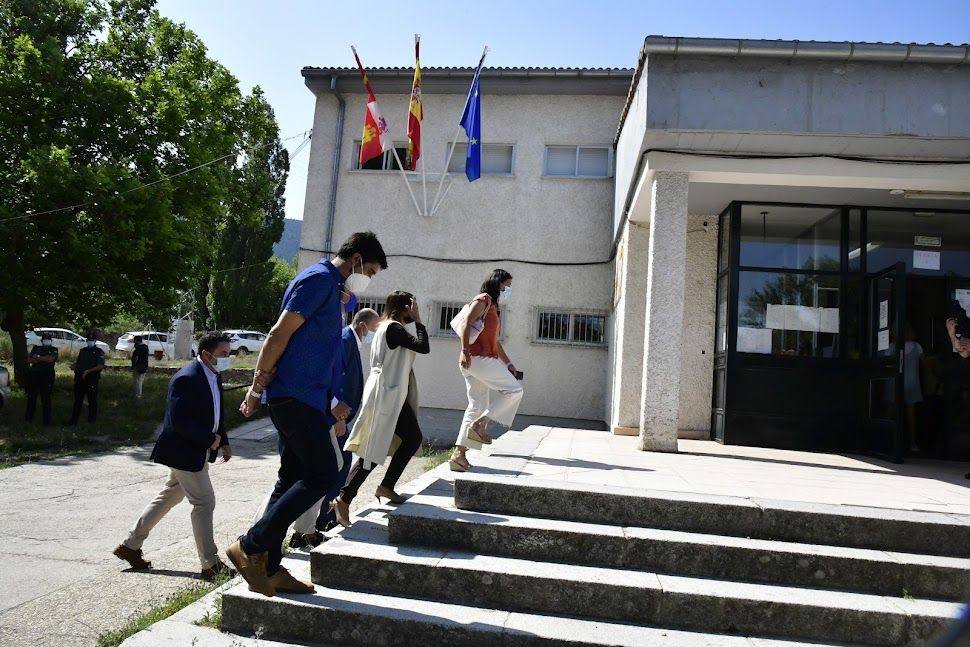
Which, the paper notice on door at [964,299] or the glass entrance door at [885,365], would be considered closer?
the glass entrance door at [885,365]

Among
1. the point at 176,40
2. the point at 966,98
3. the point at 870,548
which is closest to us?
the point at 870,548

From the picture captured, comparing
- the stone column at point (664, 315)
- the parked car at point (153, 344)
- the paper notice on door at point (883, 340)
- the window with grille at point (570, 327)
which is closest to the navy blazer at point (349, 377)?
the stone column at point (664, 315)

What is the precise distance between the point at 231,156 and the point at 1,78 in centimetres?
520

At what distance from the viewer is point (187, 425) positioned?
5.30m

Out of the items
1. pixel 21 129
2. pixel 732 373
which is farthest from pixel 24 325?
pixel 732 373

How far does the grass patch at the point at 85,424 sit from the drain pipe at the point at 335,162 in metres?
4.18

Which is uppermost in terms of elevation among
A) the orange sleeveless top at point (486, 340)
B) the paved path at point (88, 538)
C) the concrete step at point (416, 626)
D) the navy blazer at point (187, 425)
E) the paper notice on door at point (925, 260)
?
the paper notice on door at point (925, 260)

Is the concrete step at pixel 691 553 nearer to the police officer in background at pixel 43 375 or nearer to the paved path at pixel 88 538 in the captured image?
the paved path at pixel 88 538

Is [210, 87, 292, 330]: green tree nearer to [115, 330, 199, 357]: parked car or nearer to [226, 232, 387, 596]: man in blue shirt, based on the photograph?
[115, 330, 199, 357]: parked car

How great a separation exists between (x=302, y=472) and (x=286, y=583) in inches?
23.8

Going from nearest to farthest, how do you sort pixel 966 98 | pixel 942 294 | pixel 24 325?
pixel 966 98 < pixel 942 294 < pixel 24 325

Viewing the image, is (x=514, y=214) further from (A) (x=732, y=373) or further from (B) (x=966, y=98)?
(B) (x=966, y=98)

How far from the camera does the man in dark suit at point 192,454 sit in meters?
5.27

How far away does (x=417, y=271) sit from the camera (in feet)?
52.7
